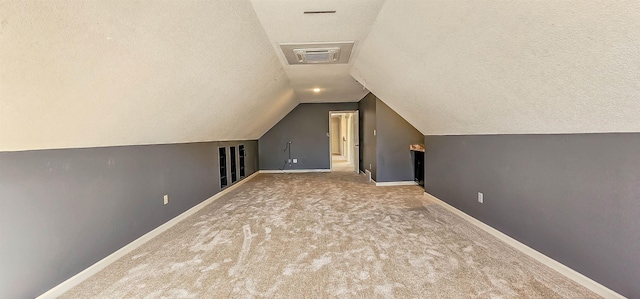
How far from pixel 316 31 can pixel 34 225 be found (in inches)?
98.2

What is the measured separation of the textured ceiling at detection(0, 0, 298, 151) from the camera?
121cm

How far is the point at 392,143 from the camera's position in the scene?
18.4 feet

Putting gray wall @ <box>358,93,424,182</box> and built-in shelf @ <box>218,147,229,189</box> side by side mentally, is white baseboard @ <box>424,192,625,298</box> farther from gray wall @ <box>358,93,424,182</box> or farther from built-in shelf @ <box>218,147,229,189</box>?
built-in shelf @ <box>218,147,229,189</box>

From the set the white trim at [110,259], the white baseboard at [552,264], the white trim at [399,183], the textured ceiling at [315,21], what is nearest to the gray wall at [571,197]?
the white baseboard at [552,264]

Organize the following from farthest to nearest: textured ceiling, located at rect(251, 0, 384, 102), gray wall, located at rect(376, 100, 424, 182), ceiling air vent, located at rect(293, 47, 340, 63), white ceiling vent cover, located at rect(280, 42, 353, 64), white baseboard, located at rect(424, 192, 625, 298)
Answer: gray wall, located at rect(376, 100, 424, 182) < ceiling air vent, located at rect(293, 47, 340, 63) < white ceiling vent cover, located at rect(280, 42, 353, 64) < textured ceiling, located at rect(251, 0, 384, 102) < white baseboard, located at rect(424, 192, 625, 298)

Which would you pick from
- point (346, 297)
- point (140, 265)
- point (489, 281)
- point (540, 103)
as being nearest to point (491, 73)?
point (540, 103)

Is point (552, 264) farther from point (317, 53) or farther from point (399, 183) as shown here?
point (399, 183)

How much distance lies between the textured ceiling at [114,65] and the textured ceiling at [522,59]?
131cm

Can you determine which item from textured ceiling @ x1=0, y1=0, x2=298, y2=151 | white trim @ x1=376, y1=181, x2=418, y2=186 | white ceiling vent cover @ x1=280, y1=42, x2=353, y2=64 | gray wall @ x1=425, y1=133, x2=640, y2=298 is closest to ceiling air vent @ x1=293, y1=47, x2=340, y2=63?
white ceiling vent cover @ x1=280, y1=42, x2=353, y2=64

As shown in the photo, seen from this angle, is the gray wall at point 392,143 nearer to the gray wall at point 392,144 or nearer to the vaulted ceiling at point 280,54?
the gray wall at point 392,144

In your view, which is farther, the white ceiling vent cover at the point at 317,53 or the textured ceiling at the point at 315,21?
the white ceiling vent cover at the point at 317,53

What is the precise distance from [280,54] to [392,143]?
3.15 m

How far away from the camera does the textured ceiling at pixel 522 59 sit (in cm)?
128

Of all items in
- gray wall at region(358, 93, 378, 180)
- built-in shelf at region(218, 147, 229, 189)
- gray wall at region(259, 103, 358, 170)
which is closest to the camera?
built-in shelf at region(218, 147, 229, 189)
